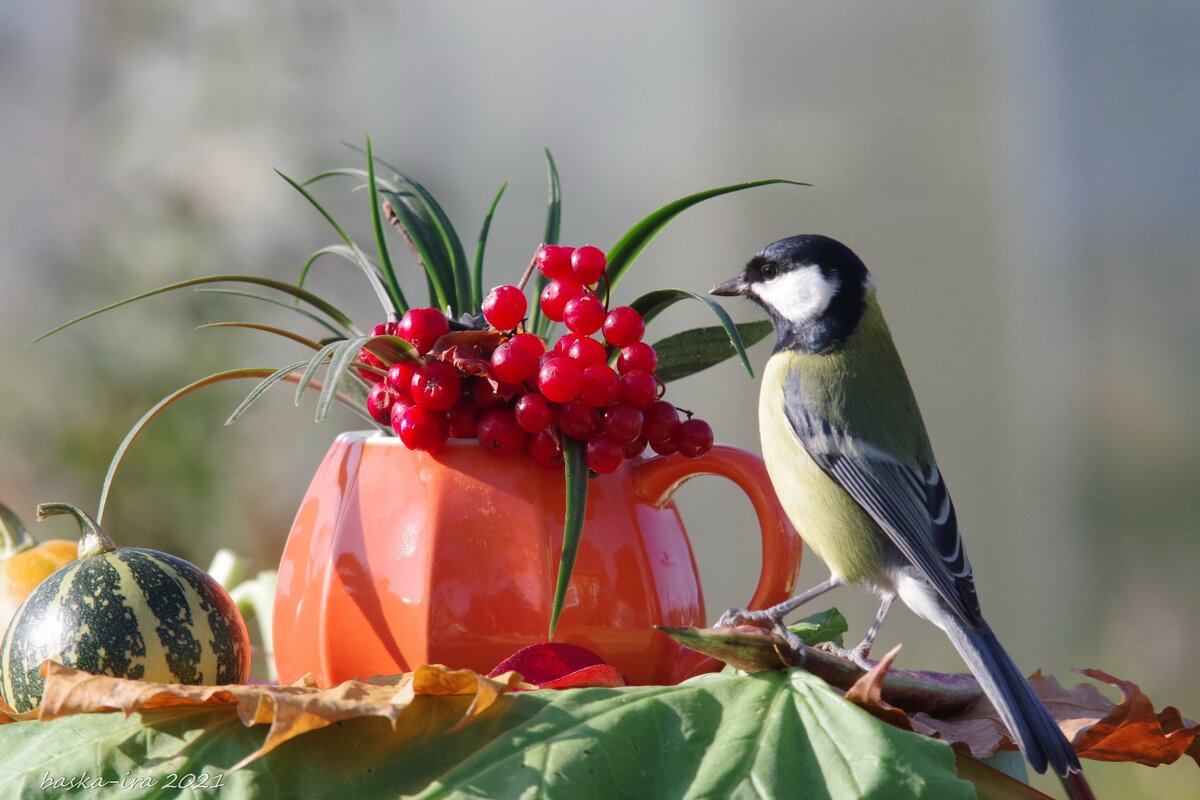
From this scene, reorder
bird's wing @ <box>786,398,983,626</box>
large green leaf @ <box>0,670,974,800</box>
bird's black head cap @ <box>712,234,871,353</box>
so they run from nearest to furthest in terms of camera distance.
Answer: large green leaf @ <box>0,670,974,800</box> < bird's wing @ <box>786,398,983,626</box> < bird's black head cap @ <box>712,234,871,353</box>

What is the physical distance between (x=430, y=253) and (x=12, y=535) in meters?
0.55

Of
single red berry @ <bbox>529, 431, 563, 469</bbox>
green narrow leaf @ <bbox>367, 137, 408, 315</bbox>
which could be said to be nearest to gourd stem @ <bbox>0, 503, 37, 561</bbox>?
green narrow leaf @ <bbox>367, 137, 408, 315</bbox>

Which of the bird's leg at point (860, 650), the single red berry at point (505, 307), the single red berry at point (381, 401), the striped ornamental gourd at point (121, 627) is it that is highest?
the single red berry at point (505, 307)

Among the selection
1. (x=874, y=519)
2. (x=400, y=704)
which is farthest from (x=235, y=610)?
(x=874, y=519)

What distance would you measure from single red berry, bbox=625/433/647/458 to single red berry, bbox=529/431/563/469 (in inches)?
2.6

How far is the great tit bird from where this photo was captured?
103 centimetres

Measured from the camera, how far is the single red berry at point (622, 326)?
911 millimetres

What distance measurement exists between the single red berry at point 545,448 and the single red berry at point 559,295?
3.6 inches

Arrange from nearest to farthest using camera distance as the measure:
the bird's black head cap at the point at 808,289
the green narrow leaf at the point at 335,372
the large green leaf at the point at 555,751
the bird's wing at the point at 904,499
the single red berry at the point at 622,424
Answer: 1. the large green leaf at the point at 555,751
2. the green narrow leaf at the point at 335,372
3. the single red berry at the point at 622,424
4. the bird's wing at the point at 904,499
5. the bird's black head cap at the point at 808,289

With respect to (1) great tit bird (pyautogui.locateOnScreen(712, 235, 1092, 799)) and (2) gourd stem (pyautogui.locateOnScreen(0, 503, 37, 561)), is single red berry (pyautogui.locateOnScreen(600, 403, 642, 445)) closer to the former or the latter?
(1) great tit bird (pyautogui.locateOnScreen(712, 235, 1092, 799))

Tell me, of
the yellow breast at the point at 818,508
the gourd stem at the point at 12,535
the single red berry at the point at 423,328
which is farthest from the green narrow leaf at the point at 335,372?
the gourd stem at the point at 12,535

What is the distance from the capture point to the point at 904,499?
1.06 meters

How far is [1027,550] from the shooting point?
3.72 meters

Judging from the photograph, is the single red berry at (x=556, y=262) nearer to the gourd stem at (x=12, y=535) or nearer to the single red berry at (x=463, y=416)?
the single red berry at (x=463, y=416)
